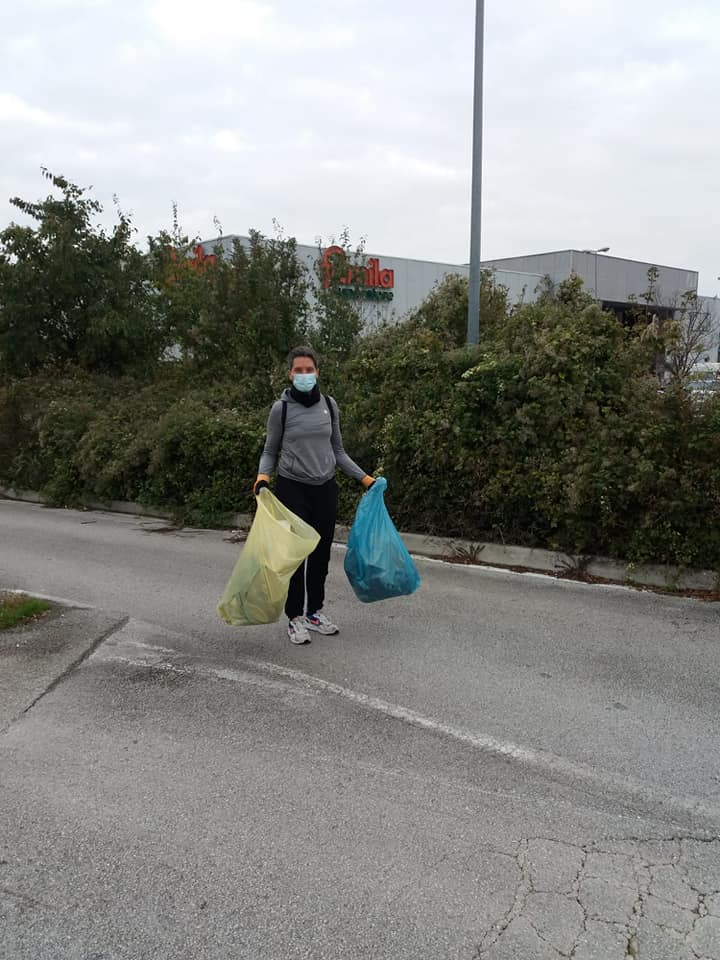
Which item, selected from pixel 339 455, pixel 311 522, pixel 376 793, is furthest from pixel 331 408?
pixel 376 793

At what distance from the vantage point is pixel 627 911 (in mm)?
2557

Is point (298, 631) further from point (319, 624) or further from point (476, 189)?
point (476, 189)

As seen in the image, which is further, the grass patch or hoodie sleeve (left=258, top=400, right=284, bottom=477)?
the grass patch

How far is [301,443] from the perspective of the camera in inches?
199

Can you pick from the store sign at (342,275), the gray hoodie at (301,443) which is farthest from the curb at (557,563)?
the store sign at (342,275)

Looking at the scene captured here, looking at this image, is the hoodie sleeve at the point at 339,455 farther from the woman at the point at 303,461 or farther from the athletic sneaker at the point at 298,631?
the athletic sneaker at the point at 298,631

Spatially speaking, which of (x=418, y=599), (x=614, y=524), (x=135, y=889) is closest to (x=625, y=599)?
(x=614, y=524)

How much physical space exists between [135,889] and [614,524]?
5.18 m

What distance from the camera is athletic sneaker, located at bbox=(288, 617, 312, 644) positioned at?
517 centimetres

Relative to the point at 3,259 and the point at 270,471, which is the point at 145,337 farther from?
the point at 270,471

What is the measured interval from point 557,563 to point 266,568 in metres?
3.45

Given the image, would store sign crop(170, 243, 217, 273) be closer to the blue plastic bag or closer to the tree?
the tree

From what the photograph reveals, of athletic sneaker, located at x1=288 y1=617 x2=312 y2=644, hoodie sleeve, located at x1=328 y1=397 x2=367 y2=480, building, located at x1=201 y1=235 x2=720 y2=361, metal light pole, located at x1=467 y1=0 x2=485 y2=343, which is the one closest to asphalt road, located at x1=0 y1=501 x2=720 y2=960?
athletic sneaker, located at x1=288 y1=617 x2=312 y2=644

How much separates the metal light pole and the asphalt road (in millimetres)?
5148
